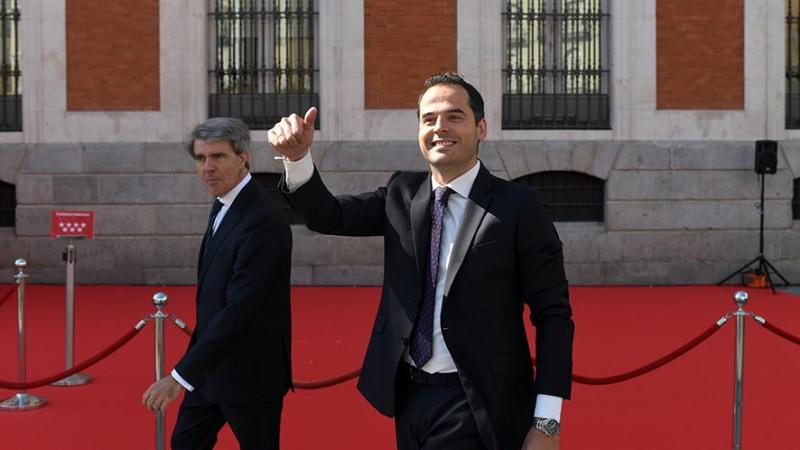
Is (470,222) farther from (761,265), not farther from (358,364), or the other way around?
(761,265)

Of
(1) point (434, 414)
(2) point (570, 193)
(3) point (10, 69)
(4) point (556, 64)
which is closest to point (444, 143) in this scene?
(1) point (434, 414)

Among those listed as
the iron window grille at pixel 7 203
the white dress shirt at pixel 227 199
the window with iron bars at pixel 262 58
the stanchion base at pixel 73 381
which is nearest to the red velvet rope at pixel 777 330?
the white dress shirt at pixel 227 199

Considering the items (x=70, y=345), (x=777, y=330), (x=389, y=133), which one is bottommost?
(x=70, y=345)

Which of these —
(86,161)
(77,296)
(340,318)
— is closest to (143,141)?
(86,161)

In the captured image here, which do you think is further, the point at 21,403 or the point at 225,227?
the point at 21,403

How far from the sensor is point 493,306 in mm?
2867

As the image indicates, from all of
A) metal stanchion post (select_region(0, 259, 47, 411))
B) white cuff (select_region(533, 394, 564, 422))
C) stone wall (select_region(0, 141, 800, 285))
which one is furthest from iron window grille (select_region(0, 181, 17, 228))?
white cuff (select_region(533, 394, 564, 422))

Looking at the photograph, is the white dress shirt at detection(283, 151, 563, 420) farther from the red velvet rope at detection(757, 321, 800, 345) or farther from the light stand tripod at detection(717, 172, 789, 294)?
the light stand tripod at detection(717, 172, 789, 294)

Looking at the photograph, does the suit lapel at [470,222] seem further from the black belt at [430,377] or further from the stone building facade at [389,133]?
the stone building facade at [389,133]

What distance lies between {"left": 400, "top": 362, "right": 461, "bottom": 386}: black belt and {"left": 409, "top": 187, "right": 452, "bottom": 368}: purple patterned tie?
39 mm

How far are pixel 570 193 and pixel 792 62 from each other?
443 centimetres

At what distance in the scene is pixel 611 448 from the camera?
5.82 m

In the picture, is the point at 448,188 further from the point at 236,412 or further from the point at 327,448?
the point at 327,448

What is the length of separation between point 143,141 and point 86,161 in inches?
37.7
